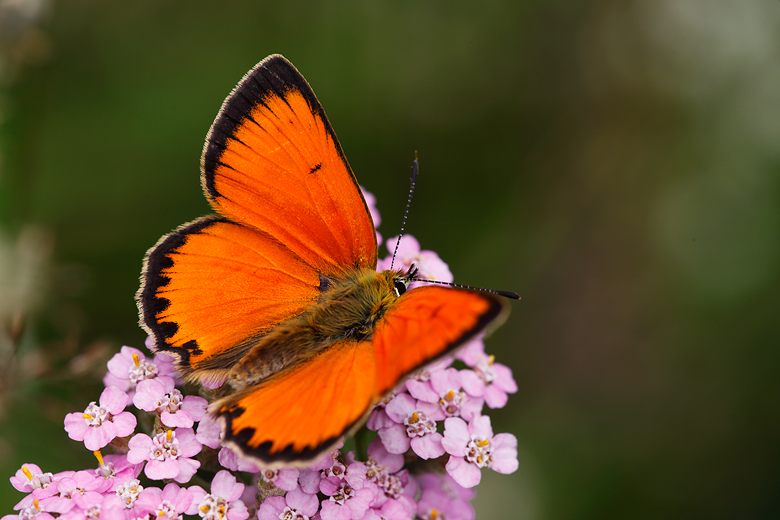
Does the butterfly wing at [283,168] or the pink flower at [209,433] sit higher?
the butterfly wing at [283,168]

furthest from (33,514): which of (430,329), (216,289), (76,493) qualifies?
(430,329)

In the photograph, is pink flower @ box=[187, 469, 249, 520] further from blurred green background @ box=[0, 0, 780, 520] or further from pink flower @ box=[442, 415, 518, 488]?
blurred green background @ box=[0, 0, 780, 520]

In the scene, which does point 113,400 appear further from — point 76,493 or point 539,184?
point 539,184

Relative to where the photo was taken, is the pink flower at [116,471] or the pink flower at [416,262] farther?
the pink flower at [416,262]

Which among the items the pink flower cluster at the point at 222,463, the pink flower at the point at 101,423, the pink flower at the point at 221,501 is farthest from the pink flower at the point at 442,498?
the pink flower at the point at 101,423

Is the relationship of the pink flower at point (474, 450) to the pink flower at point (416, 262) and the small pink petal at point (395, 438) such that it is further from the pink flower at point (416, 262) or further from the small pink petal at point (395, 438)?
the pink flower at point (416, 262)
